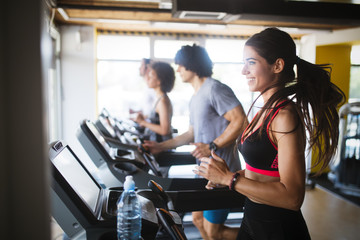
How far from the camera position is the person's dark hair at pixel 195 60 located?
2.61 metres

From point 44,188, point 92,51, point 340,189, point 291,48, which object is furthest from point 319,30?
point 44,188

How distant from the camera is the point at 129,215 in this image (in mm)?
1322

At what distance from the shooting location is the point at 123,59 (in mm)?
6461

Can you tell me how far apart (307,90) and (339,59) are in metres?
1.76

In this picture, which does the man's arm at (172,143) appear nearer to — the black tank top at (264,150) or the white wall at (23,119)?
the black tank top at (264,150)

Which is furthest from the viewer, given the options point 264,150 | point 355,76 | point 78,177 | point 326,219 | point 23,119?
point 355,76

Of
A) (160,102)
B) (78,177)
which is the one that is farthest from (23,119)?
(160,102)

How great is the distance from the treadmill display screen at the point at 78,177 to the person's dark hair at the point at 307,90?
2.49 ft

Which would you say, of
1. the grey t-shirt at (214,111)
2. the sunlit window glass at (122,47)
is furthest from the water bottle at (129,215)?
the sunlit window glass at (122,47)

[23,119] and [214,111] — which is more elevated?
[23,119]

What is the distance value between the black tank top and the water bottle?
0.52 metres

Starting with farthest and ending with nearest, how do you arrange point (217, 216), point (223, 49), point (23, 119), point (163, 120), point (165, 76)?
1. point (223, 49)
2. point (165, 76)
3. point (163, 120)
4. point (217, 216)
5. point (23, 119)

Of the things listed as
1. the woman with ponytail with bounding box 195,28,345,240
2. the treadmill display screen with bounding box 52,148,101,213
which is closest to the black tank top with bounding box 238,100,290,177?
the woman with ponytail with bounding box 195,28,345,240

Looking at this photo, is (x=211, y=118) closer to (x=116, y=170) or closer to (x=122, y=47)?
(x=116, y=170)
